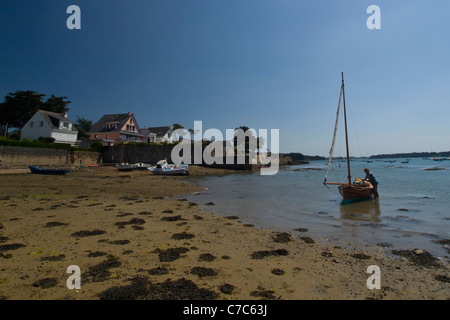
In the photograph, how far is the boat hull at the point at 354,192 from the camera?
15.9 meters

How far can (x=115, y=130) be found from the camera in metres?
56.5

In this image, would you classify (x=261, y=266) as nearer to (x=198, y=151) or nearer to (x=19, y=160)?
(x=19, y=160)

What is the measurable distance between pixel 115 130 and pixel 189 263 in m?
57.7

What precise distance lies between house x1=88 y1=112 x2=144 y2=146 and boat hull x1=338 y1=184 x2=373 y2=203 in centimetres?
4958

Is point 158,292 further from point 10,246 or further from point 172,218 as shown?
point 172,218

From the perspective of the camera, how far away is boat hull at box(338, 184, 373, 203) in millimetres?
15938

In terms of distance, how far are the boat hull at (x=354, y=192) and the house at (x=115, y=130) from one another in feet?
163

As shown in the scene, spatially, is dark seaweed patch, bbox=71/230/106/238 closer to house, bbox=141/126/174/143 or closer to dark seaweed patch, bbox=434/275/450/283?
dark seaweed patch, bbox=434/275/450/283

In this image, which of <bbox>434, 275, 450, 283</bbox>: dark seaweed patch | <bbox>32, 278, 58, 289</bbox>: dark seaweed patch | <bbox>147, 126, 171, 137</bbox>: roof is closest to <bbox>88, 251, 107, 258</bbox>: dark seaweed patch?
<bbox>32, 278, 58, 289</bbox>: dark seaweed patch

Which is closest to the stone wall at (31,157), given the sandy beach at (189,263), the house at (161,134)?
the sandy beach at (189,263)

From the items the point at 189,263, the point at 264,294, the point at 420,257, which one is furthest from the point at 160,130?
the point at 264,294
